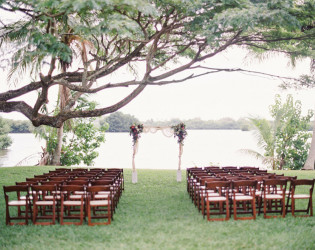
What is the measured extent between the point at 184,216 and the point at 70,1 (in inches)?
193

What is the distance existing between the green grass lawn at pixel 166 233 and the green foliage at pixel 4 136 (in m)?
24.1

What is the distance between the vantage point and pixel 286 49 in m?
11.3

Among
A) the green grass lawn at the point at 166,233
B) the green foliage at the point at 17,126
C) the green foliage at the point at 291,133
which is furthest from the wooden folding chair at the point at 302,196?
the green foliage at the point at 17,126

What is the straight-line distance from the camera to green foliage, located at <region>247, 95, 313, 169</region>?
19.9m

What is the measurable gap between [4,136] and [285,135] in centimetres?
2337

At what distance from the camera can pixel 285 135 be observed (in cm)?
2047

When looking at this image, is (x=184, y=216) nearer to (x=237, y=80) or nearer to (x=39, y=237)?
(x=39, y=237)

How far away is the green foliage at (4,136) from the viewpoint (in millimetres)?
30559

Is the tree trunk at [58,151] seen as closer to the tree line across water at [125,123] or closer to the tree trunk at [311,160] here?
the tree line across water at [125,123]

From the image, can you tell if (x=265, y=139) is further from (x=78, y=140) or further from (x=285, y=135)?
(x=78, y=140)

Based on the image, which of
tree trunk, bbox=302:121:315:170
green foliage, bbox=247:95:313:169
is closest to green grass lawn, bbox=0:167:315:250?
tree trunk, bbox=302:121:315:170

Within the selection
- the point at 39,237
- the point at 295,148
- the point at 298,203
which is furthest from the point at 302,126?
the point at 39,237

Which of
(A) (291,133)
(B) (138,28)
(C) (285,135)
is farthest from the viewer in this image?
(C) (285,135)

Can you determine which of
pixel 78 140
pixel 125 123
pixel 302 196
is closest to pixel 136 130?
pixel 302 196
